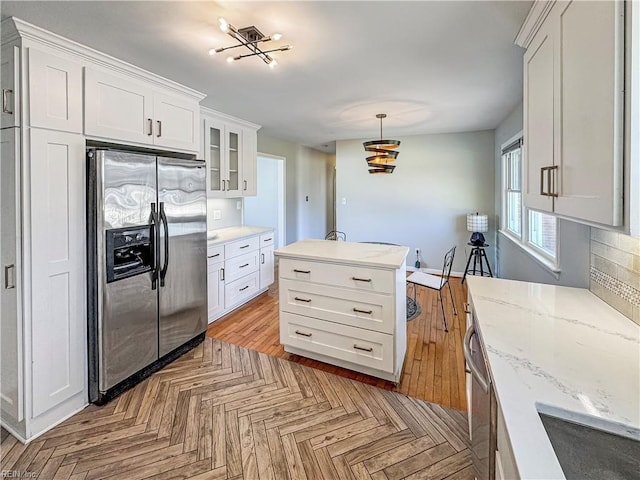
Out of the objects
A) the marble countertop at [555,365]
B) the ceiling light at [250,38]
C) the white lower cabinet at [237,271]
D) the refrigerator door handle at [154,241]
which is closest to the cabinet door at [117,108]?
the refrigerator door handle at [154,241]

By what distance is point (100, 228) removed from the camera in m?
2.05

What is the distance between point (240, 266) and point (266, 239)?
2.11ft

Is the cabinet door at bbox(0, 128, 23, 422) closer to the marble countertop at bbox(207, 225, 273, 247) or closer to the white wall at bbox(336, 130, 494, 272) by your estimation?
the marble countertop at bbox(207, 225, 273, 247)

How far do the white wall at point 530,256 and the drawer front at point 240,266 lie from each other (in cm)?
298

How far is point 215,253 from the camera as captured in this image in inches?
131

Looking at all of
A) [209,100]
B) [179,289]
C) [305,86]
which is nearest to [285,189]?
[209,100]

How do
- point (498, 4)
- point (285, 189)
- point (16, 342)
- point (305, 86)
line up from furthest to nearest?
point (285, 189) → point (305, 86) → point (16, 342) → point (498, 4)

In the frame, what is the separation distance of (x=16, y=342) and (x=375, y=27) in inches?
107

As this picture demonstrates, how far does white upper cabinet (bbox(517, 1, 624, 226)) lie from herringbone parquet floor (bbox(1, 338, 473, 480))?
1426mm

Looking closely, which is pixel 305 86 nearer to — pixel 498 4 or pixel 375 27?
pixel 375 27

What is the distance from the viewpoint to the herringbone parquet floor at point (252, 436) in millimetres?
1646

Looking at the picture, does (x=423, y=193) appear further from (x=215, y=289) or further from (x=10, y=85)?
(x=10, y=85)

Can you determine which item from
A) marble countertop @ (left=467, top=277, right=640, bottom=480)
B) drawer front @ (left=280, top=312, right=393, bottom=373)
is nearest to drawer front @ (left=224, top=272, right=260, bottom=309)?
drawer front @ (left=280, top=312, right=393, bottom=373)

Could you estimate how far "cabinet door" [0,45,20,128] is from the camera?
5.72 ft
